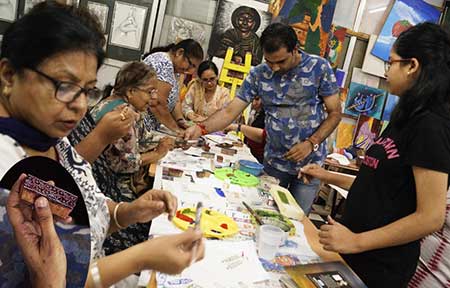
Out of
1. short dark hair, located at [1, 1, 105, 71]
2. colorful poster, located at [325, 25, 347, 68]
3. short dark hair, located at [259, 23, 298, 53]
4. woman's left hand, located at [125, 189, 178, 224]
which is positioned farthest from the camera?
colorful poster, located at [325, 25, 347, 68]

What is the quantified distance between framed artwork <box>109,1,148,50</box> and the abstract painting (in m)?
3.05

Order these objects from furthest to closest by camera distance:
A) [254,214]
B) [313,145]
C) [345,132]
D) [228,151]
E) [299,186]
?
[345,132]
[228,151]
[299,186]
[313,145]
[254,214]

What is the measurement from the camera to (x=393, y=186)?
133 cm

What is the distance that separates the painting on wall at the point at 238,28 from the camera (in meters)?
4.36

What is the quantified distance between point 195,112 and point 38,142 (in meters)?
3.09

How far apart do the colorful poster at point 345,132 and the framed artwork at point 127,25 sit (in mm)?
2803

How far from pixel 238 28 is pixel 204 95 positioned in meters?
1.09

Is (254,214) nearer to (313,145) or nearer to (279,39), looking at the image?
(313,145)

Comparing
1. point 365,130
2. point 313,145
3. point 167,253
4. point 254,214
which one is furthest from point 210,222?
point 365,130

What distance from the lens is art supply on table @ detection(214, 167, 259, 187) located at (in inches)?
79.0

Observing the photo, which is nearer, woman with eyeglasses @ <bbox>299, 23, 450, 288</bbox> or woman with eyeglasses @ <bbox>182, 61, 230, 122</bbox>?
woman with eyeglasses @ <bbox>299, 23, 450, 288</bbox>

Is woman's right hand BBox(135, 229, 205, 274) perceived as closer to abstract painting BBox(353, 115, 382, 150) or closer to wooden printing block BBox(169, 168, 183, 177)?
wooden printing block BBox(169, 168, 183, 177)

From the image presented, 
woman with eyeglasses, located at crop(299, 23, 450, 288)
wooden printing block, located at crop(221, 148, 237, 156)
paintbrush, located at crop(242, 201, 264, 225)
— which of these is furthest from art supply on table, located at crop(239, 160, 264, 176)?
woman with eyeglasses, located at crop(299, 23, 450, 288)

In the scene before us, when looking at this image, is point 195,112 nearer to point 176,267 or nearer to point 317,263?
point 317,263
